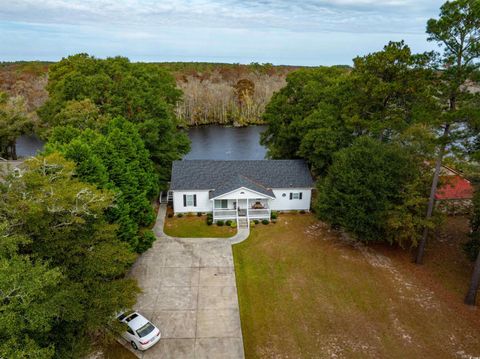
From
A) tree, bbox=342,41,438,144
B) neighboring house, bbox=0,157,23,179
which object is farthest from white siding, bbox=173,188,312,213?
neighboring house, bbox=0,157,23,179

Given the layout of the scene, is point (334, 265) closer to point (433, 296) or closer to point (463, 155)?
point (433, 296)

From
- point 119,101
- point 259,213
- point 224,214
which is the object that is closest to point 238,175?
point 224,214

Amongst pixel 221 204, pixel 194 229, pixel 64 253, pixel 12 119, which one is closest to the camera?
pixel 64 253

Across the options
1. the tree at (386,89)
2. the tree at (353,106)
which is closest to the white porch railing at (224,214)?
the tree at (353,106)

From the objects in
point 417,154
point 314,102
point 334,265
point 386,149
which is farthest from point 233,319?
point 314,102

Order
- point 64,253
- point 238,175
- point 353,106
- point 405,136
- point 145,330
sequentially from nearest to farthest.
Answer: point 64,253
point 145,330
point 405,136
point 353,106
point 238,175

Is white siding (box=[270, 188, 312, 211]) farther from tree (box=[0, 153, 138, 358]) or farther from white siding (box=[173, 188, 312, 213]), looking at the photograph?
tree (box=[0, 153, 138, 358])

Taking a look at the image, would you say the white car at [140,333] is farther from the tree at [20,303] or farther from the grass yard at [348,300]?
the tree at [20,303]

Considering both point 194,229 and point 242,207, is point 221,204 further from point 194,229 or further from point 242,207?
point 194,229
